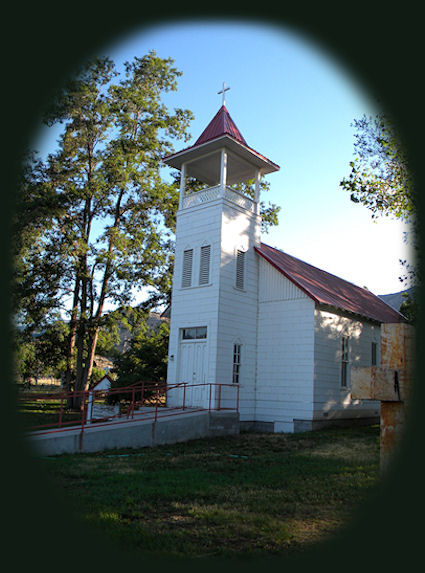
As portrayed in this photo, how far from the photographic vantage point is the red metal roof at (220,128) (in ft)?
59.6

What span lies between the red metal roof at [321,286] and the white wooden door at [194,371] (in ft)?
14.7

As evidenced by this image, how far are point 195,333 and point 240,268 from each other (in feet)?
10.6

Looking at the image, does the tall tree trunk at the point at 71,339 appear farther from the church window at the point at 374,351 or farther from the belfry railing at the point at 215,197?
the church window at the point at 374,351

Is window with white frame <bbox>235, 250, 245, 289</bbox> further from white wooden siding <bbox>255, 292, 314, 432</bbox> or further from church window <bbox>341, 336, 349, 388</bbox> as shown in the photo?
church window <bbox>341, 336, 349, 388</bbox>

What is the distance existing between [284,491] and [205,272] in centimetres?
1148

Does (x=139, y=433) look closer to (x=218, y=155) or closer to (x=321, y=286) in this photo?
(x=321, y=286)

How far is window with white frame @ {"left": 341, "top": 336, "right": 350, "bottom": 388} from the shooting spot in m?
18.8

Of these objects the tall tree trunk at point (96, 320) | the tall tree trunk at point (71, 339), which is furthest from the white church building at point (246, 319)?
the tall tree trunk at point (71, 339)

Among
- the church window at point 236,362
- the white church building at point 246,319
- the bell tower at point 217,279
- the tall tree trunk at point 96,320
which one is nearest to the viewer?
the white church building at point 246,319

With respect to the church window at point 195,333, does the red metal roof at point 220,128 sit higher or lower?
higher

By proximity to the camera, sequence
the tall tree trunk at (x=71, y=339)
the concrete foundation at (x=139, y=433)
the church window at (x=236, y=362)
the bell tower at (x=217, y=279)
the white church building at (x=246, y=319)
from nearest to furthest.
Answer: the concrete foundation at (x=139, y=433) → the white church building at (x=246, y=319) → the bell tower at (x=217, y=279) → the church window at (x=236, y=362) → the tall tree trunk at (x=71, y=339)

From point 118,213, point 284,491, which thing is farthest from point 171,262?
point 284,491

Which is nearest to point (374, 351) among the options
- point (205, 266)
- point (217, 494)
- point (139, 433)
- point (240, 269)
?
point (240, 269)

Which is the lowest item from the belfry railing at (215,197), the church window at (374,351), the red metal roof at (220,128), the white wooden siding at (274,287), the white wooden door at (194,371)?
the white wooden door at (194,371)
